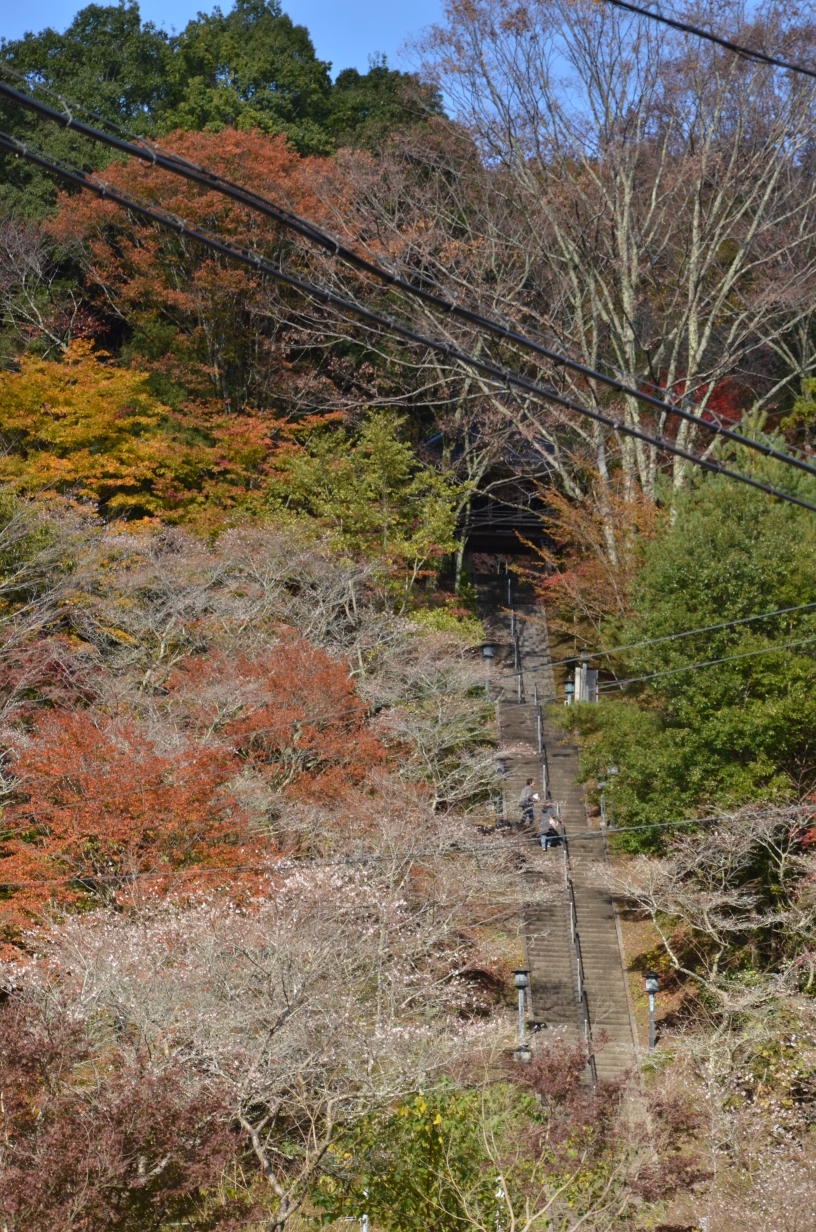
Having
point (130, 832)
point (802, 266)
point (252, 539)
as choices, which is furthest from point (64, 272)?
point (130, 832)

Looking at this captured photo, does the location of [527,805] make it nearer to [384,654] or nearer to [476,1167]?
[384,654]

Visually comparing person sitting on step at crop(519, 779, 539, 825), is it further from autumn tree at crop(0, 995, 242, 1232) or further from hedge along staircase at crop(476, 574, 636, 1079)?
autumn tree at crop(0, 995, 242, 1232)

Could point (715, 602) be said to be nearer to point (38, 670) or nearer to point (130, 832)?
point (130, 832)

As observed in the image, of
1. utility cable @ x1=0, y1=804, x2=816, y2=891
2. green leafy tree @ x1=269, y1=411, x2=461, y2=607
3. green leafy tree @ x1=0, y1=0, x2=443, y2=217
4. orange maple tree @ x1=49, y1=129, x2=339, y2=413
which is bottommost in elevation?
utility cable @ x1=0, y1=804, x2=816, y2=891

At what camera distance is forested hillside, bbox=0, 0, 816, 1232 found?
35.4 ft

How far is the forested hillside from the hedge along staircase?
248mm

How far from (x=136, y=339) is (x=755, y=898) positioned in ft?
57.6

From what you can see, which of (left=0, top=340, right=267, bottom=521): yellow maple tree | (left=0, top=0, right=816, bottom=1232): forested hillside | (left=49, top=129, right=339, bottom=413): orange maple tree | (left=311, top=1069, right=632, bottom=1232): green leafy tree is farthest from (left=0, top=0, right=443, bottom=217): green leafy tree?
(left=311, top=1069, right=632, bottom=1232): green leafy tree

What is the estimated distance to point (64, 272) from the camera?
93.0ft

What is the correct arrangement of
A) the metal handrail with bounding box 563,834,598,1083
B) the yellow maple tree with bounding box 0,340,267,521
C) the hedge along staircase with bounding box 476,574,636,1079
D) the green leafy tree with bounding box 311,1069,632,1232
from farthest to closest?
1. the yellow maple tree with bounding box 0,340,267,521
2. the hedge along staircase with bounding box 476,574,636,1079
3. the metal handrail with bounding box 563,834,598,1083
4. the green leafy tree with bounding box 311,1069,632,1232

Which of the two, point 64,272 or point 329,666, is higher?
point 64,272

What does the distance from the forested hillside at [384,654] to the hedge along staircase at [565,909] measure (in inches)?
9.8

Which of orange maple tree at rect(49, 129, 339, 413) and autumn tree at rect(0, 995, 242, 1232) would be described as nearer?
autumn tree at rect(0, 995, 242, 1232)

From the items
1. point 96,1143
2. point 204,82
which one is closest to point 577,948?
point 96,1143
